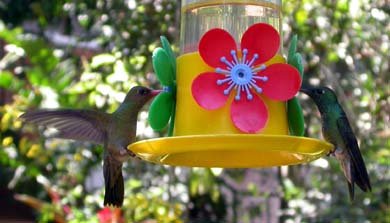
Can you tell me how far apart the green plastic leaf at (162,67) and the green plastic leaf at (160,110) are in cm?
5

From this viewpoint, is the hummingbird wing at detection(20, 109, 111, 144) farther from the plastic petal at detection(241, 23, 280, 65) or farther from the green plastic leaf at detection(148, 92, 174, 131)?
the plastic petal at detection(241, 23, 280, 65)

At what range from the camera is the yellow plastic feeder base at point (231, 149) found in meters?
2.69

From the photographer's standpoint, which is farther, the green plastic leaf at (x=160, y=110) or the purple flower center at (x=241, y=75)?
the green plastic leaf at (x=160, y=110)

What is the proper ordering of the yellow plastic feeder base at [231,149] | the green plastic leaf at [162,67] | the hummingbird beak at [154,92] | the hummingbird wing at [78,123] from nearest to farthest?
the yellow plastic feeder base at [231,149] → the green plastic leaf at [162,67] → the hummingbird beak at [154,92] → the hummingbird wing at [78,123]

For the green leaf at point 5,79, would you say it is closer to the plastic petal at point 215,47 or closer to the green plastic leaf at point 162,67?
the green plastic leaf at point 162,67

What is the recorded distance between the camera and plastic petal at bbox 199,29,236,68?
9.73 ft

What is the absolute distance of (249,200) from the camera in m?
6.36

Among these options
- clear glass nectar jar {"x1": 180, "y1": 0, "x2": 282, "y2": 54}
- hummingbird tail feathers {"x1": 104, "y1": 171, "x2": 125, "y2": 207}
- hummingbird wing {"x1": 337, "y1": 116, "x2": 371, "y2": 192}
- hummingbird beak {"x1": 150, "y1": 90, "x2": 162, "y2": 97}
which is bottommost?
hummingbird tail feathers {"x1": 104, "y1": 171, "x2": 125, "y2": 207}

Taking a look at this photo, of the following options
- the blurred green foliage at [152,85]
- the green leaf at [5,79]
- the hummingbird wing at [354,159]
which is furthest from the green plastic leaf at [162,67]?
the green leaf at [5,79]

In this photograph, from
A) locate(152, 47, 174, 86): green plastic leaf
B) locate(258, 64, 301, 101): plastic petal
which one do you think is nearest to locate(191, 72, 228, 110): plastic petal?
locate(258, 64, 301, 101): plastic petal

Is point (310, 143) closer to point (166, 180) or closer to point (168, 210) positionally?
point (168, 210)

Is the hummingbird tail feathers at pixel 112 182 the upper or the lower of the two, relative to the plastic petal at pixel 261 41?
lower

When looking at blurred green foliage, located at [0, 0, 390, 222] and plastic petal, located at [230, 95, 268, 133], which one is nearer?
plastic petal, located at [230, 95, 268, 133]

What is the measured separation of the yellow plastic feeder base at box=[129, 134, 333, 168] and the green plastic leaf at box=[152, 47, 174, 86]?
11.0 inches
